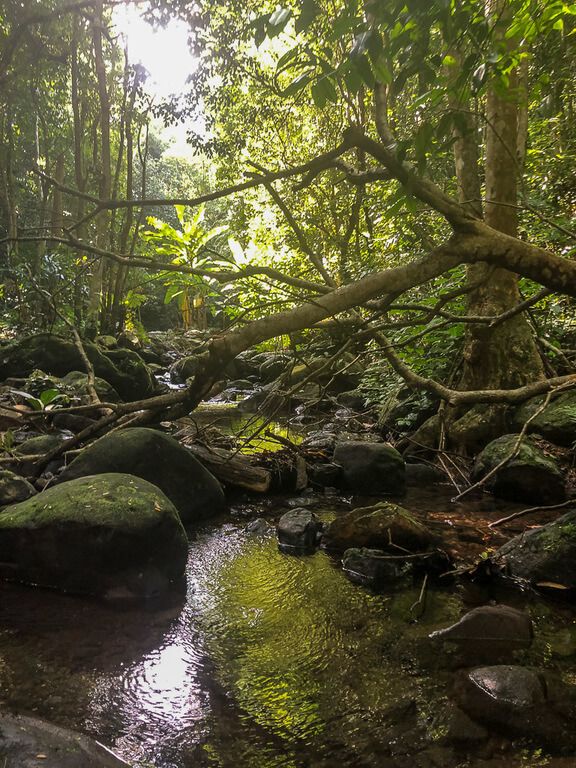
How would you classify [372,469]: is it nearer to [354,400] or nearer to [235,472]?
[235,472]

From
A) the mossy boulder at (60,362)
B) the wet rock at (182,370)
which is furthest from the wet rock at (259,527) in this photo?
the wet rock at (182,370)

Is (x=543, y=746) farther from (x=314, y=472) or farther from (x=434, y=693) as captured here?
(x=314, y=472)

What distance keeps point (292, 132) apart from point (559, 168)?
7.74 meters

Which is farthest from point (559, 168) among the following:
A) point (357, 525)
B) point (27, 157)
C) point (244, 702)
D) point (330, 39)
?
point (27, 157)

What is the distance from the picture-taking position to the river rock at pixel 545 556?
10.7 feet

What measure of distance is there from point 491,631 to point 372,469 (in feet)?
9.44

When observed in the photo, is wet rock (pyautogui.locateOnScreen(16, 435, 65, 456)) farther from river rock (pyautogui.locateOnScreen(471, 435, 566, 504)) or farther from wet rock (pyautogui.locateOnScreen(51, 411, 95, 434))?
river rock (pyautogui.locateOnScreen(471, 435, 566, 504))

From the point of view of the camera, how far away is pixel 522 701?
2.21 metres

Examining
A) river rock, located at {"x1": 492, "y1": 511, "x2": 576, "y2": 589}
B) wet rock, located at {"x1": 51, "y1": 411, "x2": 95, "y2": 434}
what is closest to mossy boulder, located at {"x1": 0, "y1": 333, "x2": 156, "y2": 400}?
wet rock, located at {"x1": 51, "y1": 411, "x2": 95, "y2": 434}

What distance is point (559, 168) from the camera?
8086 millimetres

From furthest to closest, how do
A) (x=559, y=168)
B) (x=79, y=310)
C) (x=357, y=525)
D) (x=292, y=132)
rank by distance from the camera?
1. (x=292, y=132)
2. (x=79, y=310)
3. (x=559, y=168)
4. (x=357, y=525)

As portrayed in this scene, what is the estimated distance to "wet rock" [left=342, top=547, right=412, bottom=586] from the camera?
11.5 ft

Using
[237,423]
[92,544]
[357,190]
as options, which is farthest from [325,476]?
[357,190]

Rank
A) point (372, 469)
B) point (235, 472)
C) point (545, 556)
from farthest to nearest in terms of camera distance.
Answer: point (372, 469), point (235, 472), point (545, 556)
